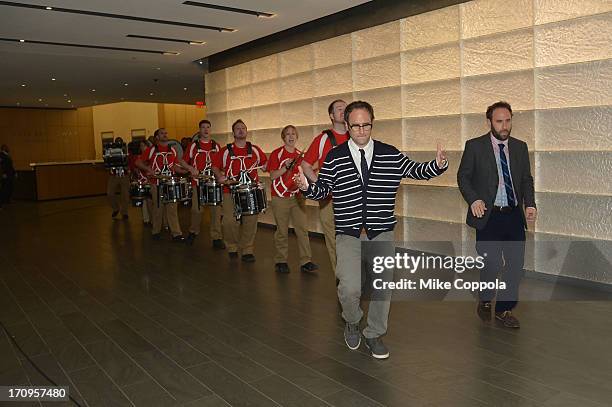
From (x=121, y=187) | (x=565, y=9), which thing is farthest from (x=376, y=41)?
(x=121, y=187)

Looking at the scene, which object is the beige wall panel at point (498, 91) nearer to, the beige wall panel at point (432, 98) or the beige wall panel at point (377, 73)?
the beige wall panel at point (432, 98)

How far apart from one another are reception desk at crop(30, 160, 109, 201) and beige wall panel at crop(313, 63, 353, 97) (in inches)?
425

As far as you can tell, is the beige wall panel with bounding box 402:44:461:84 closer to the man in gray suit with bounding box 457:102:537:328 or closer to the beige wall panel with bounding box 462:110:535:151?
the beige wall panel with bounding box 462:110:535:151

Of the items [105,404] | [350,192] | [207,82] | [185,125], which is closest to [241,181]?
[350,192]

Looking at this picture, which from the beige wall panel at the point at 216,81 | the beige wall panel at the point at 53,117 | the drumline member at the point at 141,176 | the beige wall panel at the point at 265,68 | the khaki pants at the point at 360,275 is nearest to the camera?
the khaki pants at the point at 360,275

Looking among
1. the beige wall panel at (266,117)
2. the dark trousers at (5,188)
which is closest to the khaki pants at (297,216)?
the beige wall panel at (266,117)

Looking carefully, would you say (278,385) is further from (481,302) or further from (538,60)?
(538,60)

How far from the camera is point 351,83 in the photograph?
7.18 metres

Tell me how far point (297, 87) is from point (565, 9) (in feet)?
13.7

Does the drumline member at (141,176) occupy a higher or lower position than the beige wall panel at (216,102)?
lower

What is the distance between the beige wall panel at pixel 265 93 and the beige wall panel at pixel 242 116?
26 centimetres

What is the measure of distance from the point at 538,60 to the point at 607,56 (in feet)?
2.03

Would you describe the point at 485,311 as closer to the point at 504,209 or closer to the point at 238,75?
the point at 504,209

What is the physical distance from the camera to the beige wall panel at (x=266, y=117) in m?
8.73
